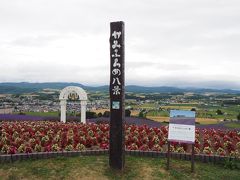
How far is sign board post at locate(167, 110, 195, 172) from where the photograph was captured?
45.5ft

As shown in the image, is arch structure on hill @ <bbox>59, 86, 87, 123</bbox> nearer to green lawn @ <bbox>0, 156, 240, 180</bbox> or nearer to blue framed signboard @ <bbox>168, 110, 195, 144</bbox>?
green lawn @ <bbox>0, 156, 240, 180</bbox>

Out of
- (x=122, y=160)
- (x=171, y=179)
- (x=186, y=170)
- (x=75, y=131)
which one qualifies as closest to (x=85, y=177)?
(x=122, y=160)

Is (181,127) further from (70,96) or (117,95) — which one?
(70,96)

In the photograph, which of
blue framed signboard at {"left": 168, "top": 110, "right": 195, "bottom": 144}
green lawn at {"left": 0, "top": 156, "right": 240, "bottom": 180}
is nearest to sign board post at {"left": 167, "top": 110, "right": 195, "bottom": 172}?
blue framed signboard at {"left": 168, "top": 110, "right": 195, "bottom": 144}

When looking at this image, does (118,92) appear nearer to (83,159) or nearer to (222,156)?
(83,159)

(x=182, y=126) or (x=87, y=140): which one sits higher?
(x=182, y=126)

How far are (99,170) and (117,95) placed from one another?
9.02ft

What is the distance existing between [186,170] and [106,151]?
3565mm

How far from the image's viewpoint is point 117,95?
13.6 m

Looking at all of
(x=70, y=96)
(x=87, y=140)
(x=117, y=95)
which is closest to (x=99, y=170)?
(x=117, y=95)

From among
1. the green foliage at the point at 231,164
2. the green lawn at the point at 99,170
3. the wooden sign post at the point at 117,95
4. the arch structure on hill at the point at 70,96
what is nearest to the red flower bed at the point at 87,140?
the green foliage at the point at 231,164

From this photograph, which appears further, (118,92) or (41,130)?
(41,130)

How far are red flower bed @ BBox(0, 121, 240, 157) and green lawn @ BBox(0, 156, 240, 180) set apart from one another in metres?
1.42

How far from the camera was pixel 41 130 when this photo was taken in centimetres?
2072
